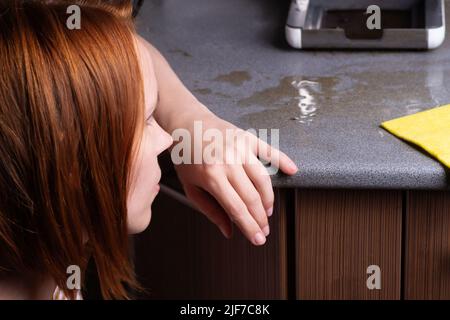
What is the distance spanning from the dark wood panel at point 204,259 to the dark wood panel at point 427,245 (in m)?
0.16

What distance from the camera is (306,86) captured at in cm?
130

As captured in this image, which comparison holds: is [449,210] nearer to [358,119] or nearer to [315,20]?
[358,119]

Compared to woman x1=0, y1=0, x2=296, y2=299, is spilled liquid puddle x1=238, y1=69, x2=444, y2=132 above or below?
above

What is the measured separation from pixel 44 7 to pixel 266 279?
0.50 meters

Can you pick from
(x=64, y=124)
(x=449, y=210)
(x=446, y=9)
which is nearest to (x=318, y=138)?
(x=449, y=210)

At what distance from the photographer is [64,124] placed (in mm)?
929

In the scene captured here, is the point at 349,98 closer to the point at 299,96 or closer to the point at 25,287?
the point at 299,96

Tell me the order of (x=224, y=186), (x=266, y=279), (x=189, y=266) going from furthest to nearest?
(x=189, y=266), (x=266, y=279), (x=224, y=186)

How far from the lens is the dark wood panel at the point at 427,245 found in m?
1.13

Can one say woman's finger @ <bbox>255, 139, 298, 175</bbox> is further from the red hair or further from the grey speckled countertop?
the red hair

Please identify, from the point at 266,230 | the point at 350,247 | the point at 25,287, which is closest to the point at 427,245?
the point at 350,247

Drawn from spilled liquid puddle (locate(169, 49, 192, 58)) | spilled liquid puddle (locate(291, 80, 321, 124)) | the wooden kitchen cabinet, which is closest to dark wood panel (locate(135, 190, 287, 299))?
the wooden kitchen cabinet

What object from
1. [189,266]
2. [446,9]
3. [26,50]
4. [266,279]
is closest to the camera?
[26,50]

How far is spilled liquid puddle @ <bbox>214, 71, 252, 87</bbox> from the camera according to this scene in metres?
1.33
